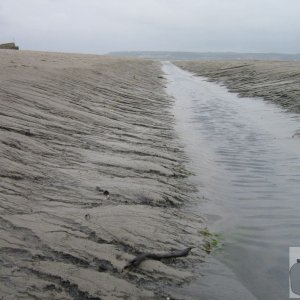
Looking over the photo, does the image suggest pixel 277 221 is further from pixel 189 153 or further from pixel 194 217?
pixel 189 153

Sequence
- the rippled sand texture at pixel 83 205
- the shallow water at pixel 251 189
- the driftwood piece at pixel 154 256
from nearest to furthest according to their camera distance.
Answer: the rippled sand texture at pixel 83 205 < the driftwood piece at pixel 154 256 < the shallow water at pixel 251 189

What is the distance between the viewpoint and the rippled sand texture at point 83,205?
334 cm

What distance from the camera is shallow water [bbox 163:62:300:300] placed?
396 cm

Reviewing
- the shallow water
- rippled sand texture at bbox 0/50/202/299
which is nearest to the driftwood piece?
rippled sand texture at bbox 0/50/202/299

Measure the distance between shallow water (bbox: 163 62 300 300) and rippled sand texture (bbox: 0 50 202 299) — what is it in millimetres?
360

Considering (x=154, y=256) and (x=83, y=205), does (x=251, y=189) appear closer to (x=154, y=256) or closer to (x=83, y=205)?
(x=83, y=205)

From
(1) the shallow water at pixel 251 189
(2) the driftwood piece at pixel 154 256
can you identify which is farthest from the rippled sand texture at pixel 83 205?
(1) the shallow water at pixel 251 189

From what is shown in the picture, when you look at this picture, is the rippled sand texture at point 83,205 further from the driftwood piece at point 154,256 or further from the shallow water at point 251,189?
the shallow water at point 251,189

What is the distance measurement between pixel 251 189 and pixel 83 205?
2602 mm

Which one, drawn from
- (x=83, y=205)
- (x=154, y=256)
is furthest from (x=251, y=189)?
(x=154, y=256)

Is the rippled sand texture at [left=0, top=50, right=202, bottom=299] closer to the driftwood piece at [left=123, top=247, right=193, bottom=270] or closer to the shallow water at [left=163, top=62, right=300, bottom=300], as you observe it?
the driftwood piece at [left=123, top=247, right=193, bottom=270]

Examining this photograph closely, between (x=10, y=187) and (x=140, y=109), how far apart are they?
342 inches

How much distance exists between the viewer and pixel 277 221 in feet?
16.3

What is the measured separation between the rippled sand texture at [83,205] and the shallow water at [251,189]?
360mm
